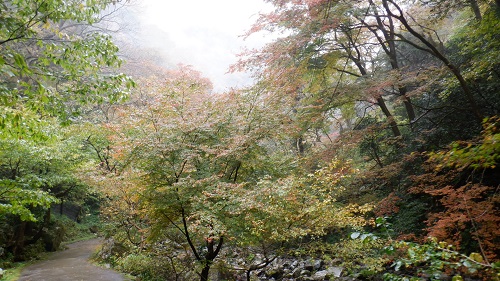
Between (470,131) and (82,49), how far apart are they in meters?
8.31

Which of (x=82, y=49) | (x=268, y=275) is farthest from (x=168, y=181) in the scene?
(x=268, y=275)

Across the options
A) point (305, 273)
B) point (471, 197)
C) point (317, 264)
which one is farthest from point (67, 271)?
point (471, 197)

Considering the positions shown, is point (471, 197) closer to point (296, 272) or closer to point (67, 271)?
point (296, 272)

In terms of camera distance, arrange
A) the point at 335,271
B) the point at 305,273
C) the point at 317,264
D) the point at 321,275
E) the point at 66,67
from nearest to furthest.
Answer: the point at 66,67 → the point at 335,271 → the point at 321,275 → the point at 305,273 → the point at 317,264

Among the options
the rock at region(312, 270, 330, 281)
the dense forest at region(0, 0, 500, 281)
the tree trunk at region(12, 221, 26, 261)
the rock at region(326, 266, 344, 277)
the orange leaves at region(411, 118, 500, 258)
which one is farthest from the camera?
the tree trunk at region(12, 221, 26, 261)

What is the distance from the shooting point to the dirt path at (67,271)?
28.0ft

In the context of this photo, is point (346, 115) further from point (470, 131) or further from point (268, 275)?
point (268, 275)

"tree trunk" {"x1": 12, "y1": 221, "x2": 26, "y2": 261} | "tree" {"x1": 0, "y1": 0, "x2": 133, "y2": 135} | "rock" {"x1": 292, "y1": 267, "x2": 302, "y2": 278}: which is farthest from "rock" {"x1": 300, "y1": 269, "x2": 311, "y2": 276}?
"tree trunk" {"x1": 12, "y1": 221, "x2": 26, "y2": 261}

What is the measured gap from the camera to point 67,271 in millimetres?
9406

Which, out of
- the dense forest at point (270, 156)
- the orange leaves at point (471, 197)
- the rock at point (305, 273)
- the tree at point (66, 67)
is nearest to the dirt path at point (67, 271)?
the dense forest at point (270, 156)

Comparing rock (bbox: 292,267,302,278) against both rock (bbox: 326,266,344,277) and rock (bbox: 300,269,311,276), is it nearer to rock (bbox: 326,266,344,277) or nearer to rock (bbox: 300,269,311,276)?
rock (bbox: 300,269,311,276)

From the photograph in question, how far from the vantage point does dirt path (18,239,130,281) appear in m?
A: 8.54

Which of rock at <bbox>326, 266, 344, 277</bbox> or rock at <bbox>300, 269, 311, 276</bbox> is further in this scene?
rock at <bbox>300, 269, 311, 276</bbox>

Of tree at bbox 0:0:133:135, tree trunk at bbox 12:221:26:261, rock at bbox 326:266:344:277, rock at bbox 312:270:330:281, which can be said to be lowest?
rock at bbox 312:270:330:281
